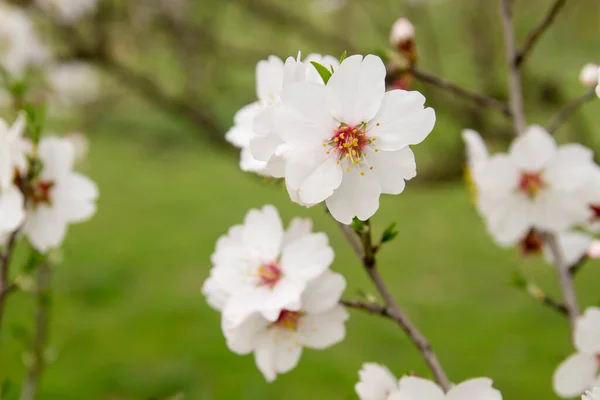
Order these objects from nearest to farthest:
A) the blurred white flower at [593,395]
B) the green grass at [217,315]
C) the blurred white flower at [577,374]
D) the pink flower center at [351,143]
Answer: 1. the blurred white flower at [593,395]
2. the pink flower center at [351,143]
3. the blurred white flower at [577,374]
4. the green grass at [217,315]

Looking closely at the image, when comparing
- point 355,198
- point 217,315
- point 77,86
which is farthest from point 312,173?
point 77,86

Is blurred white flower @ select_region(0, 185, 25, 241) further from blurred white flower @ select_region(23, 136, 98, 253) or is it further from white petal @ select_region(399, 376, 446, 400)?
white petal @ select_region(399, 376, 446, 400)

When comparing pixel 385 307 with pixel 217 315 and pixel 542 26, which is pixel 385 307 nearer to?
pixel 542 26

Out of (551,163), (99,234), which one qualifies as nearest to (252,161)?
(551,163)

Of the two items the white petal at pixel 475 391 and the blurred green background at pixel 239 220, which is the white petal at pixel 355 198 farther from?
the blurred green background at pixel 239 220

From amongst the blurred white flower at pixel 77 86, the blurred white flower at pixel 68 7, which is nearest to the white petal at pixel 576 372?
the blurred white flower at pixel 68 7

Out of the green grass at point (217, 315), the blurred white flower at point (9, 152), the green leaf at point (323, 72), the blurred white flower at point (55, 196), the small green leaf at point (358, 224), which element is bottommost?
the small green leaf at point (358, 224)
